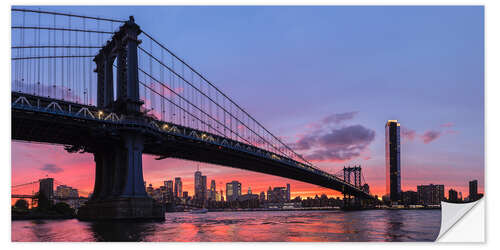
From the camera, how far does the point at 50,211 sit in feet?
270

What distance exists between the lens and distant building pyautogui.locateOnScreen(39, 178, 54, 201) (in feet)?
260

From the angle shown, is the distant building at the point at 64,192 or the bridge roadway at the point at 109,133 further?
the distant building at the point at 64,192

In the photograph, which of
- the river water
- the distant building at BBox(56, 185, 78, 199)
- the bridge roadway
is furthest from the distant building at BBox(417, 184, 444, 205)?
the distant building at BBox(56, 185, 78, 199)

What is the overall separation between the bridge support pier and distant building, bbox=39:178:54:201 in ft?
86.3

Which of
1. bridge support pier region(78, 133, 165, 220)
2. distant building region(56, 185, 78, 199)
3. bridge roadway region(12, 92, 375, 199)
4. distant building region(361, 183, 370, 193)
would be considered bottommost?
distant building region(361, 183, 370, 193)

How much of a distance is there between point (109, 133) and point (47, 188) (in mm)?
37548

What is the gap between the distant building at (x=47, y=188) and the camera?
7931 cm

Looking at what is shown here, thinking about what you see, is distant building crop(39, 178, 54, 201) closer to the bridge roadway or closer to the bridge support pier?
the bridge roadway

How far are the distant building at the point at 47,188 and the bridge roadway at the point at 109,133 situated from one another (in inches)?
982

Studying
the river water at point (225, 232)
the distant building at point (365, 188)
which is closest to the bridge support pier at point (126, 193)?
the river water at point (225, 232)

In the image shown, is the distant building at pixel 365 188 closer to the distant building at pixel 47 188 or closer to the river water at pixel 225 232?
the river water at pixel 225 232

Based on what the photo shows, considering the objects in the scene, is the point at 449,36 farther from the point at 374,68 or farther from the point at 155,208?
the point at 155,208
